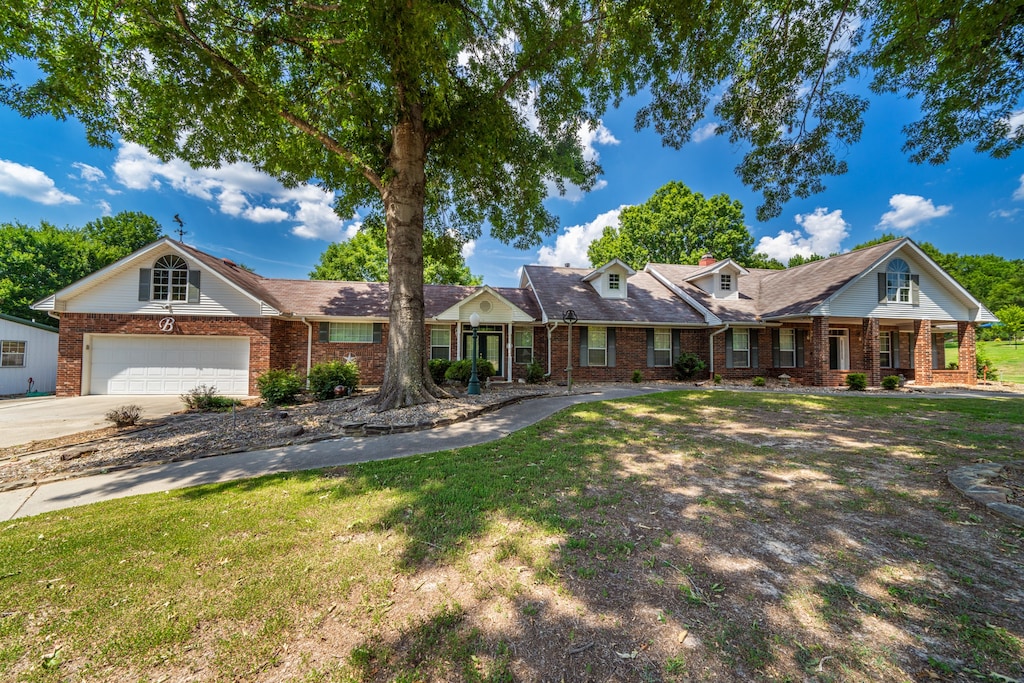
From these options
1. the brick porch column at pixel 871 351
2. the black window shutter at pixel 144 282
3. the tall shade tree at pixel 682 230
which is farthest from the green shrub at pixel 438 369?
the tall shade tree at pixel 682 230

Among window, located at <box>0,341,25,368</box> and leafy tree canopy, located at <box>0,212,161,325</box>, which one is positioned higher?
leafy tree canopy, located at <box>0,212,161,325</box>

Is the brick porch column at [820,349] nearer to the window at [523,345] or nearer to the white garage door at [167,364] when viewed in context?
the window at [523,345]

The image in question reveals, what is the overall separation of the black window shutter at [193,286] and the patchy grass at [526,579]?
1293 centimetres

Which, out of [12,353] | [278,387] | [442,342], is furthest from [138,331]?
[442,342]

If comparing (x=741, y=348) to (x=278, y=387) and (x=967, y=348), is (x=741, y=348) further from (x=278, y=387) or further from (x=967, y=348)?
(x=278, y=387)

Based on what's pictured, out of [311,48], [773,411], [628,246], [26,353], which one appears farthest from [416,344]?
[628,246]

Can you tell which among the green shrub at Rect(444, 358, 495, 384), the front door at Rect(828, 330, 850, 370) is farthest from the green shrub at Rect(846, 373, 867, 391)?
the green shrub at Rect(444, 358, 495, 384)

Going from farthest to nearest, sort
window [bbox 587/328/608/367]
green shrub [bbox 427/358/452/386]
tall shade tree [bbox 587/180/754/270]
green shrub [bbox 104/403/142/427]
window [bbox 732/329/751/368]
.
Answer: tall shade tree [bbox 587/180/754/270] → window [bbox 732/329/751/368] → window [bbox 587/328/608/367] → green shrub [bbox 427/358/452/386] → green shrub [bbox 104/403/142/427]

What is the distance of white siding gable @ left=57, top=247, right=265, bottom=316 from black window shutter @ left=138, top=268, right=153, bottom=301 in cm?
10

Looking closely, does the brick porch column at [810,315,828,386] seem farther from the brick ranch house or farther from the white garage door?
the white garage door

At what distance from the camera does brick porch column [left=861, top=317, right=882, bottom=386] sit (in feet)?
51.7

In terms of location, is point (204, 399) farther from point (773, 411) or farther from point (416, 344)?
point (773, 411)

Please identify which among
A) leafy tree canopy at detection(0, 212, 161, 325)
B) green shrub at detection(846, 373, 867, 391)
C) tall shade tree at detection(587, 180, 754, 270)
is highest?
tall shade tree at detection(587, 180, 754, 270)

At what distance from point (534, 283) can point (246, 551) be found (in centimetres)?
1598
